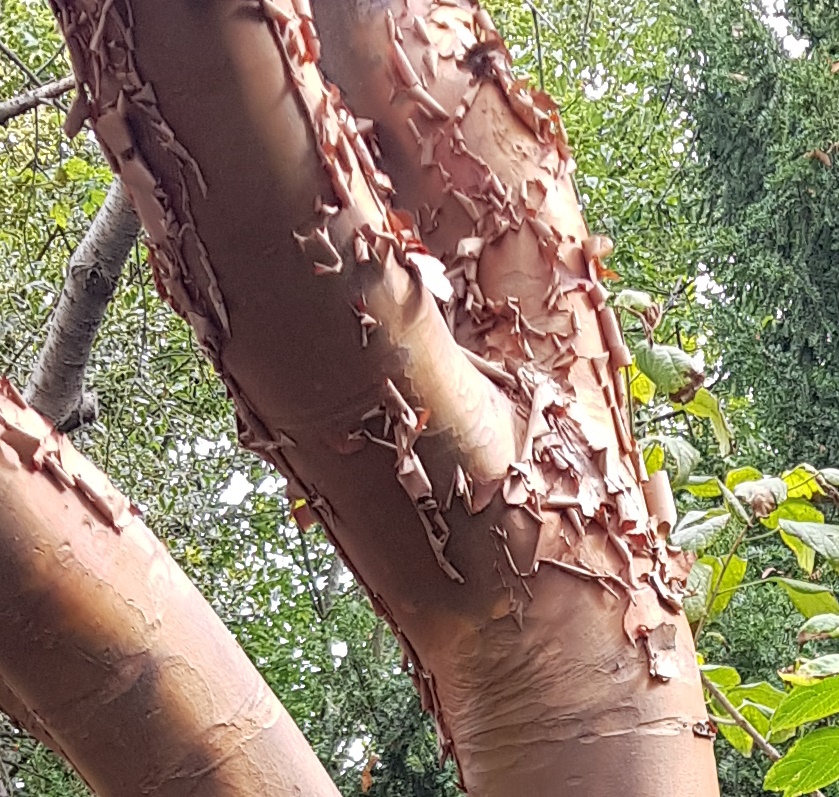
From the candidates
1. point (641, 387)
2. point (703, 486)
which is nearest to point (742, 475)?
point (703, 486)

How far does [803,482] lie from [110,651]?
2.17ft

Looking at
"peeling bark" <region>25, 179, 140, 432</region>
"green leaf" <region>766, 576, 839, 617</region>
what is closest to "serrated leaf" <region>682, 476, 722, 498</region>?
"green leaf" <region>766, 576, 839, 617</region>

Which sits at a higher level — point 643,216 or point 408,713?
point 643,216

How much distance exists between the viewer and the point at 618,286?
2.47m

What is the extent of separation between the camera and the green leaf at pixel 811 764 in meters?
0.52

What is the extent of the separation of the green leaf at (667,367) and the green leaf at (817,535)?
6.2 inches

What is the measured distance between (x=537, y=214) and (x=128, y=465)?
1623mm

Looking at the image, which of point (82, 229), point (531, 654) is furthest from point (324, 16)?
point (82, 229)

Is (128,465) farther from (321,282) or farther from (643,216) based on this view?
(321,282)

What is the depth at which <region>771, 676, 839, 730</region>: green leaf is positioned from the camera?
1.73 feet

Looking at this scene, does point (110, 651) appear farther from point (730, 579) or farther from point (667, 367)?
point (730, 579)

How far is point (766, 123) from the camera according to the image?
9.19 feet

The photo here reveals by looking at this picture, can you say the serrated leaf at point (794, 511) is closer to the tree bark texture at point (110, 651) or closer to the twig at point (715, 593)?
the twig at point (715, 593)

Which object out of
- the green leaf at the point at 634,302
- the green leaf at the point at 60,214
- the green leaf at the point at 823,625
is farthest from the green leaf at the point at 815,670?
the green leaf at the point at 60,214
